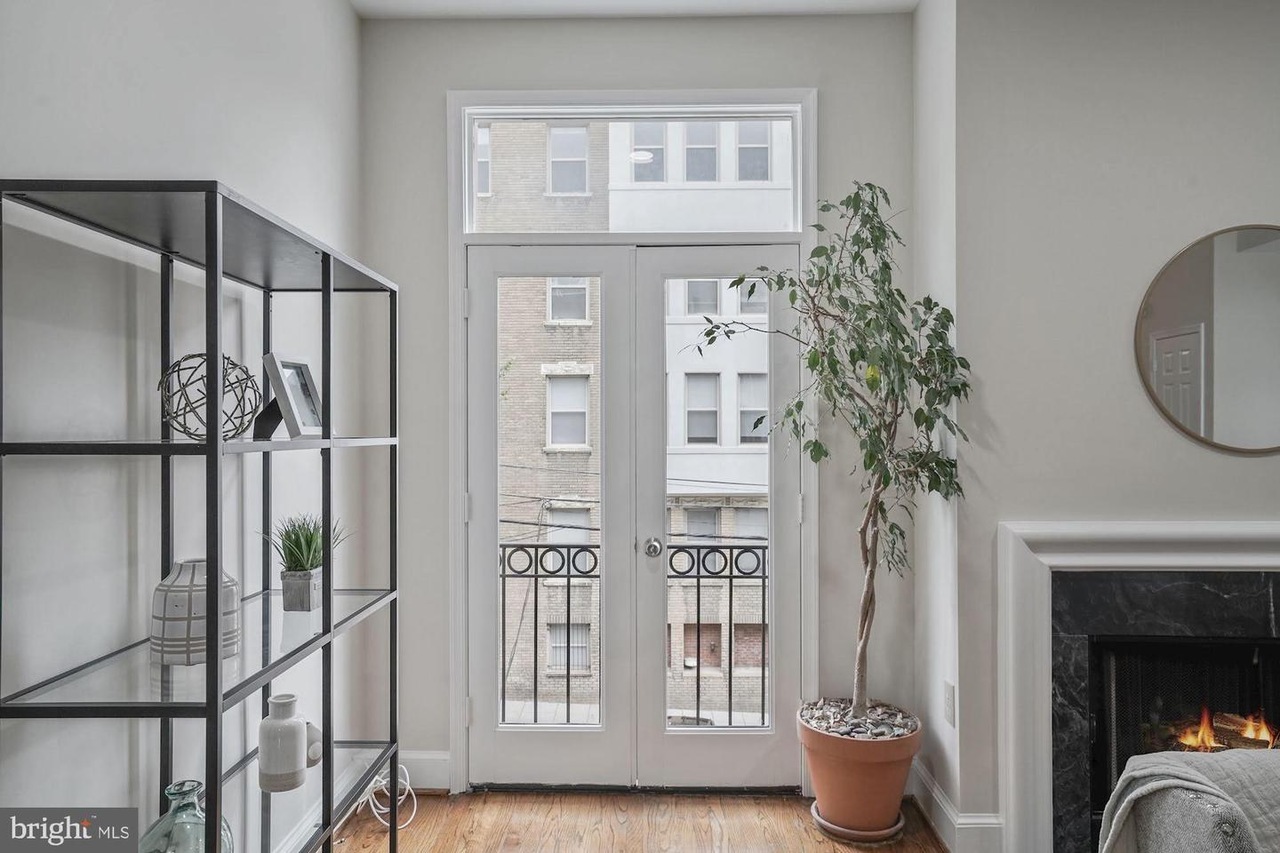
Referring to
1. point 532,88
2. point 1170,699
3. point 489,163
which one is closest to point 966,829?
point 1170,699

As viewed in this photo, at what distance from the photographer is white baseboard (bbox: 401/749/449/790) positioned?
Answer: 3.02 metres

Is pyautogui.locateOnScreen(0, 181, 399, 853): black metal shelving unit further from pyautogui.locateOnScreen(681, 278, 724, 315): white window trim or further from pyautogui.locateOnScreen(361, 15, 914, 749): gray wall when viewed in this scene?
pyautogui.locateOnScreen(681, 278, 724, 315): white window trim

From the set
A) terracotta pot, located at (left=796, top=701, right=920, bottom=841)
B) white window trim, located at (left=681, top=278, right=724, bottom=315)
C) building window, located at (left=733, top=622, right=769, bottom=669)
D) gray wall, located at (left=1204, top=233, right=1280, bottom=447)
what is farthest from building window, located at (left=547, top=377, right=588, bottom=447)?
gray wall, located at (left=1204, top=233, right=1280, bottom=447)

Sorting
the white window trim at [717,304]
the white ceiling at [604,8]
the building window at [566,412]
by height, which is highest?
the white ceiling at [604,8]

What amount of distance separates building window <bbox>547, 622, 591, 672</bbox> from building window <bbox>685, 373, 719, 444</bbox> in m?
0.81

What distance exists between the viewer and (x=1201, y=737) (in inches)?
99.7

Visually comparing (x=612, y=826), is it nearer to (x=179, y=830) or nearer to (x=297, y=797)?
(x=297, y=797)

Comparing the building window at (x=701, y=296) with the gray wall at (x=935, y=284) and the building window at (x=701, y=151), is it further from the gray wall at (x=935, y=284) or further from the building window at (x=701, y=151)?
the gray wall at (x=935, y=284)

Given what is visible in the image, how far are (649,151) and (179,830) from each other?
2.52 m

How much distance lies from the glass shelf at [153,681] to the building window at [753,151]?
214cm

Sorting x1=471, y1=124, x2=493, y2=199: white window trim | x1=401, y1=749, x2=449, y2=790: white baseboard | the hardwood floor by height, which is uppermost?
x1=471, y1=124, x2=493, y2=199: white window trim

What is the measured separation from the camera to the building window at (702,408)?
303cm

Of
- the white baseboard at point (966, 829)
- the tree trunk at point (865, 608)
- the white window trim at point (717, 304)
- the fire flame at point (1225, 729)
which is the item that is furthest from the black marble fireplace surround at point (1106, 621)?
the white window trim at point (717, 304)

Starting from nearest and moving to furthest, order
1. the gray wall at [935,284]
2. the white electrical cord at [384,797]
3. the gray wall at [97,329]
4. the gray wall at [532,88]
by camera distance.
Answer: the gray wall at [97,329] → the gray wall at [935,284] → the white electrical cord at [384,797] → the gray wall at [532,88]
